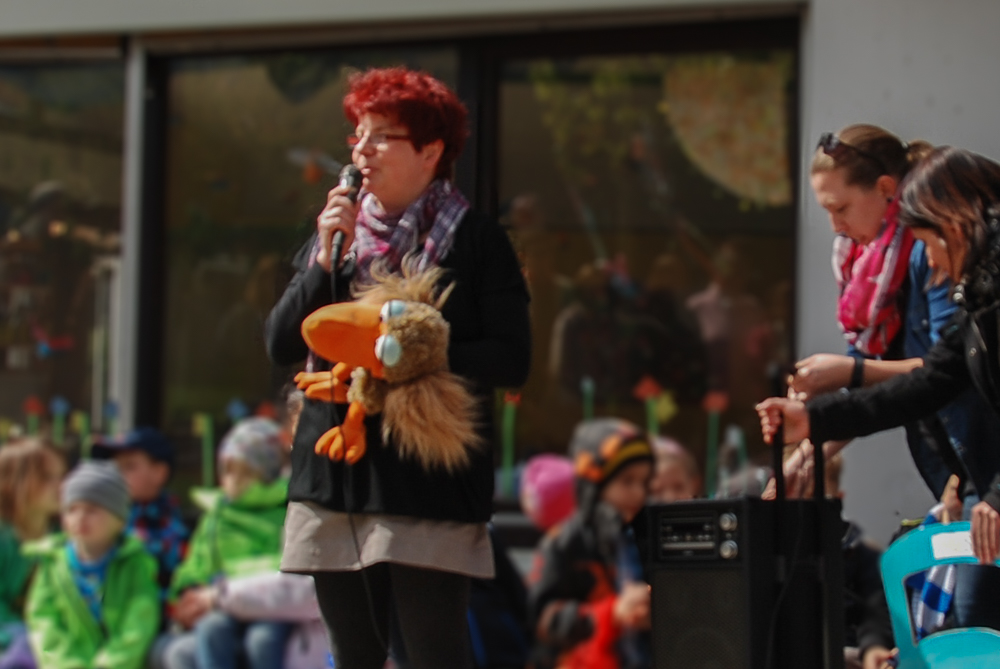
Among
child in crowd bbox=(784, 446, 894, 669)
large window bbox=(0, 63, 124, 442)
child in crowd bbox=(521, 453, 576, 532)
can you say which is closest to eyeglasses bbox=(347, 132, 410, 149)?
child in crowd bbox=(784, 446, 894, 669)

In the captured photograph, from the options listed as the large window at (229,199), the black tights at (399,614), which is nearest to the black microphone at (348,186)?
the black tights at (399,614)

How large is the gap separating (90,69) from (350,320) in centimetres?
477

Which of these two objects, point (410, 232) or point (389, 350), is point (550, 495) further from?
point (389, 350)

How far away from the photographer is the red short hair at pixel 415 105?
9.84 ft

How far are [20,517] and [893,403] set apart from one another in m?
4.49

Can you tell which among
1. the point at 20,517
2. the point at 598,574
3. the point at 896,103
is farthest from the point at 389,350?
the point at 20,517

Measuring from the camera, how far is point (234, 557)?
18.6 ft

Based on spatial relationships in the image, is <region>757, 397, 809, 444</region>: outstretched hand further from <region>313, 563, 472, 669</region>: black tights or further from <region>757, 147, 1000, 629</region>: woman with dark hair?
<region>313, 563, 472, 669</region>: black tights

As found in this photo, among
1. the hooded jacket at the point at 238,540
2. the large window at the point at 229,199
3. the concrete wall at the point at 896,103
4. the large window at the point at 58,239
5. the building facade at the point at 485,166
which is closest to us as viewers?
the concrete wall at the point at 896,103

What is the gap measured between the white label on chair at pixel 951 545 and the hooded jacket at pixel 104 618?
3527mm

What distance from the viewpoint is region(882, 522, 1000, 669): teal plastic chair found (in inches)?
114

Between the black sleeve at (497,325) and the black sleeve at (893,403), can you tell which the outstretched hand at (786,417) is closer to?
the black sleeve at (893,403)

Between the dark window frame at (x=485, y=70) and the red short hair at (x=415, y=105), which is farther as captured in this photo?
the dark window frame at (x=485, y=70)

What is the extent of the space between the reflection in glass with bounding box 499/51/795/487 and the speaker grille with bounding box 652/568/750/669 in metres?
3.29
